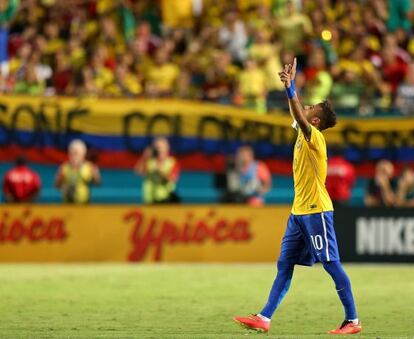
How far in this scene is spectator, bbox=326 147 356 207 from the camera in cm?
1867

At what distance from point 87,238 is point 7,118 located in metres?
2.40

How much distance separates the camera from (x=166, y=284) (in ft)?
48.7

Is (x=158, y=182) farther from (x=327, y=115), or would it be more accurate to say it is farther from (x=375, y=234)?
(x=327, y=115)

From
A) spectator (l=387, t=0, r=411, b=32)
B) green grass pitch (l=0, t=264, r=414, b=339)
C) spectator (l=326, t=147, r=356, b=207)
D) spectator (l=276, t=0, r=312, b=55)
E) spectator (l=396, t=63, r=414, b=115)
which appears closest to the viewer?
green grass pitch (l=0, t=264, r=414, b=339)

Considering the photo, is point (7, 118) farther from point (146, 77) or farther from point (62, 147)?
point (146, 77)

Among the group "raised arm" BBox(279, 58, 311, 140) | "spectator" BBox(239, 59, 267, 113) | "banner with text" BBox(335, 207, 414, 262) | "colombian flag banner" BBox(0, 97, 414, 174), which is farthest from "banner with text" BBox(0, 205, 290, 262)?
"raised arm" BBox(279, 58, 311, 140)

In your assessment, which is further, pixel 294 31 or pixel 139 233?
pixel 294 31

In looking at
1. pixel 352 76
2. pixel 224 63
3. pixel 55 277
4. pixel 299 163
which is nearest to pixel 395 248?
pixel 352 76

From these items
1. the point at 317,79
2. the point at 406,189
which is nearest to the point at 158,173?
the point at 317,79

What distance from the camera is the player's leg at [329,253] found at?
9.71 meters

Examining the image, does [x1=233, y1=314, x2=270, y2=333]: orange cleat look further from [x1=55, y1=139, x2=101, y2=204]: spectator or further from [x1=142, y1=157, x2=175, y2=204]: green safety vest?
[x1=55, y1=139, x2=101, y2=204]: spectator

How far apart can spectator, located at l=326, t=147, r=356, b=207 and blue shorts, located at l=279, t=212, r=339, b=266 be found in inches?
345

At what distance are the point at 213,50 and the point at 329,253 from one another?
11.5 meters

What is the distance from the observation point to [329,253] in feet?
31.9
